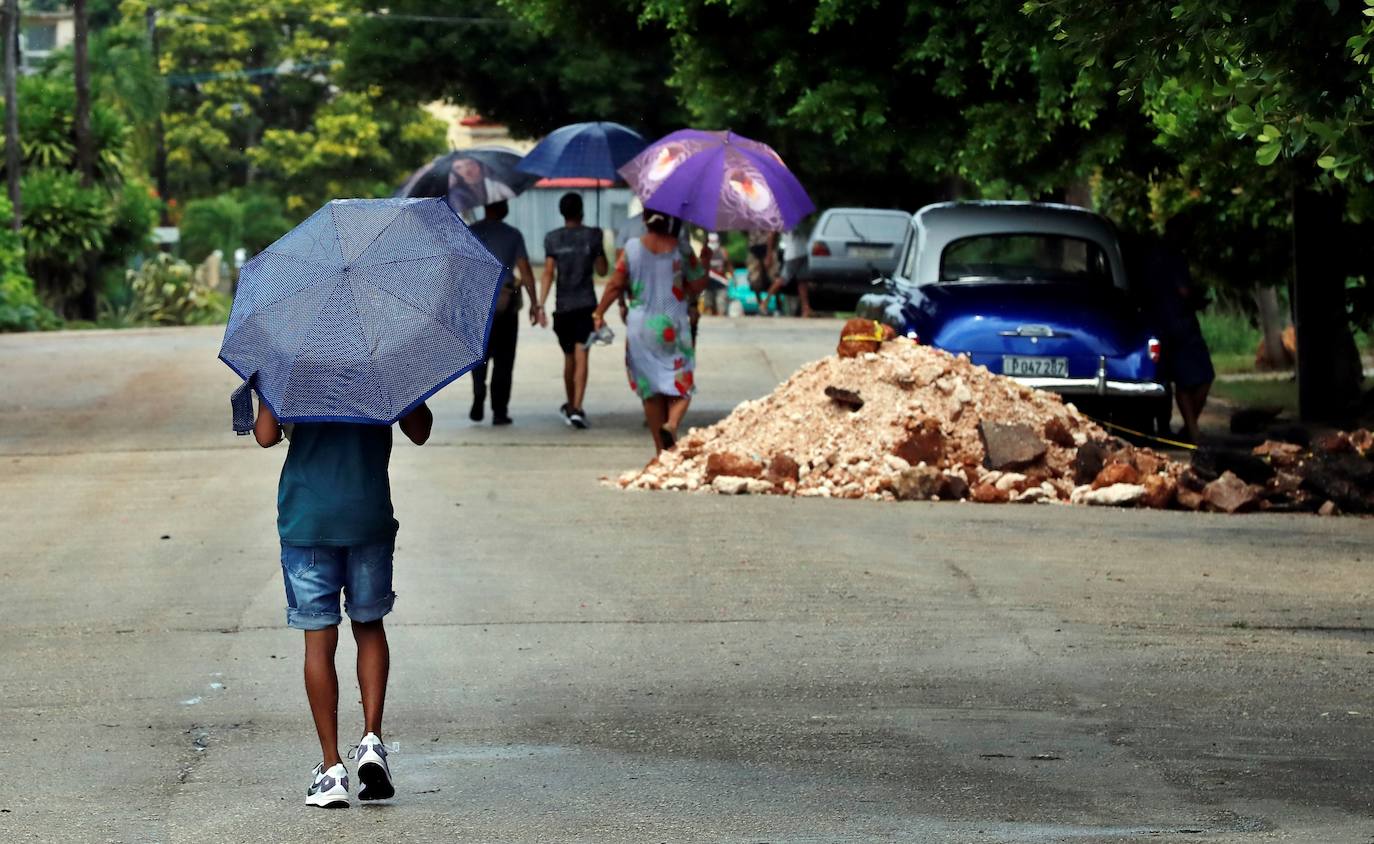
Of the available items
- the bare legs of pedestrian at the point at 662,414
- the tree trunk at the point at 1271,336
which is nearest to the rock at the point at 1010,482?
the bare legs of pedestrian at the point at 662,414

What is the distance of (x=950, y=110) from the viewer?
724 inches

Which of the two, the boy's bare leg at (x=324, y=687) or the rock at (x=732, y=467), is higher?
the boy's bare leg at (x=324, y=687)

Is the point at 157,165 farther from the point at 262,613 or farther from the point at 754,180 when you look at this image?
the point at 262,613

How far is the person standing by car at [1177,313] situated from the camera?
16.7 metres

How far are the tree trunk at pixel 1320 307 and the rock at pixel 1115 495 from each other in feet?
17.4

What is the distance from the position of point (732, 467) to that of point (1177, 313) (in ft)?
14.4

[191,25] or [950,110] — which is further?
[191,25]

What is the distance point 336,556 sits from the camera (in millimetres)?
6602

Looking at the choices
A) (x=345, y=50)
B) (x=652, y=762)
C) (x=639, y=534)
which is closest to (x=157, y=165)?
(x=345, y=50)

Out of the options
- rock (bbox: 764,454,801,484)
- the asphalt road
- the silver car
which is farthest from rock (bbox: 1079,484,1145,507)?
the silver car

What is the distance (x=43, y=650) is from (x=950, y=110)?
435 inches

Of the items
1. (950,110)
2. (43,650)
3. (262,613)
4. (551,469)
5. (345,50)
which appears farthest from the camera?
(345,50)

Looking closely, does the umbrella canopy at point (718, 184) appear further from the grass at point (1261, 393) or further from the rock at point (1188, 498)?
the grass at point (1261, 393)

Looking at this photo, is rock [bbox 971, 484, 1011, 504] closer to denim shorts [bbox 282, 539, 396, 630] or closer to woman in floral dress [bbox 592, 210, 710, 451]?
woman in floral dress [bbox 592, 210, 710, 451]
